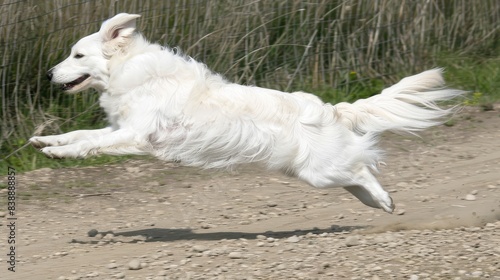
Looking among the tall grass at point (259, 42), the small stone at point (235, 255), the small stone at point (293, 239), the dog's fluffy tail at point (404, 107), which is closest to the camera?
the small stone at point (235, 255)

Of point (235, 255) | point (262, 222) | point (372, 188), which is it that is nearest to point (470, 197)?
point (372, 188)

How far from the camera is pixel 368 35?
1133cm

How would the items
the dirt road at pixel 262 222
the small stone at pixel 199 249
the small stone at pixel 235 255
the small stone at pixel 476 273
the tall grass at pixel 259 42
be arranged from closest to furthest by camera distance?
1. the small stone at pixel 476 273
2. the dirt road at pixel 262 222
3. the small stone at pixel 235 255
4. the small stone at pixel 199 249
5. the tall grass at pixel 259 42

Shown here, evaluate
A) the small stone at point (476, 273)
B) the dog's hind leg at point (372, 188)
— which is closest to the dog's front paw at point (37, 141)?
the dog's hind leg at point (372, 188)

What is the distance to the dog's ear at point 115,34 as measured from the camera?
6.96 metres

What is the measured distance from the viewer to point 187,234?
711 centimetres

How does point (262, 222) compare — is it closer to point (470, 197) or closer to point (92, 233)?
point (92, 233)

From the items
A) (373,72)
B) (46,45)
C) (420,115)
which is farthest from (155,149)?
(373,72)

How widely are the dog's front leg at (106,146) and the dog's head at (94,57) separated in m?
0.53

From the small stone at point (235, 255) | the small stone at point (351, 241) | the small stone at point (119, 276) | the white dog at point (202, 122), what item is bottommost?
the small stone at point (119, 276)

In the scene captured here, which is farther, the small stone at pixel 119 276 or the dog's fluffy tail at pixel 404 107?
the dog's fluffy tail at pixel 404 107

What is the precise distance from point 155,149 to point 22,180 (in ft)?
6.79

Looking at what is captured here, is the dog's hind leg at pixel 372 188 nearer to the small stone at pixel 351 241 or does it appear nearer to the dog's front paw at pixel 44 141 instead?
the small stone at pixel 351 241

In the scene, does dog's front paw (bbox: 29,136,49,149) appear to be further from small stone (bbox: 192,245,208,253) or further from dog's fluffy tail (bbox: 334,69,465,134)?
dog's fluffy tail (bbox: 334,69,465,134)
